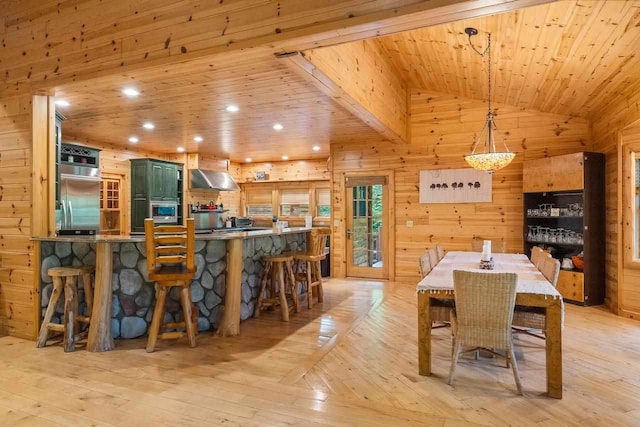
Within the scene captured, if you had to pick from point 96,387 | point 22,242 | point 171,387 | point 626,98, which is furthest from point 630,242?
point 22,242

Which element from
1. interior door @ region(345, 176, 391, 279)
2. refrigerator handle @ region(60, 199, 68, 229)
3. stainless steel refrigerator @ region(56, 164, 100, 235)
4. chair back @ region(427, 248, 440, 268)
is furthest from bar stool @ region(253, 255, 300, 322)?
refrigerator handle @ region(60, 199, 68, 229)

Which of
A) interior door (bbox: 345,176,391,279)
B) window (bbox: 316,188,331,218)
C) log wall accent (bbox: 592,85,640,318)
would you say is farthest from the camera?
window (bbox: 316,188,331,218)

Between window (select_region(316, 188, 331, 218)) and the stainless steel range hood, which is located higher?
the stainless steel range hood

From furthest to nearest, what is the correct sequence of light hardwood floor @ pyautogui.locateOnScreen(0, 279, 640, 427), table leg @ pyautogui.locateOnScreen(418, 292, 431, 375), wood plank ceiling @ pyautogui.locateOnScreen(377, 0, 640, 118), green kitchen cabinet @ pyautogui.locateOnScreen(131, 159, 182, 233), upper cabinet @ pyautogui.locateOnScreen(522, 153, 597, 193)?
1. green kitchen cabinet @ pyautogui.locateOnScreen(131, 159, 182, 233)
2. upper cabinet @ pyautogui.locateOnScreen(522, 153, 597, 193)
3. wood plank ceiling @ pyautogui.locateOnScreen(377, 0, 640, 118)
4. table leg @ pyautogui.locateOnScreen(418, 292, 431, 375)
5. light hardwood floor @ pyautogui.locateOnScreen(0, 279, 640, 427)

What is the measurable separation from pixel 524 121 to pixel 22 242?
272 inches

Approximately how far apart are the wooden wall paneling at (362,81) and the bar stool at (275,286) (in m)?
2.03

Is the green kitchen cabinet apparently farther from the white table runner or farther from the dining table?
the dining table

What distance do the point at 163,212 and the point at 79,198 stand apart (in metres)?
1.74

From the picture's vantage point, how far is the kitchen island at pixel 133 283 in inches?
142

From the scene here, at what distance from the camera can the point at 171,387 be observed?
284cm

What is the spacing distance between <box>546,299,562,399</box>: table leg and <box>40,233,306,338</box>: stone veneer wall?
10.1 feet

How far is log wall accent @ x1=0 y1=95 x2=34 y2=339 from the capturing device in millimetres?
3951

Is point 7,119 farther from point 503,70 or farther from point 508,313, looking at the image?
point 503,70

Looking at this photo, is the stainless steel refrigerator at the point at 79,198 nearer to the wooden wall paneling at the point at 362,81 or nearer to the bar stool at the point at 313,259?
the bar stool at the point at 313,259
